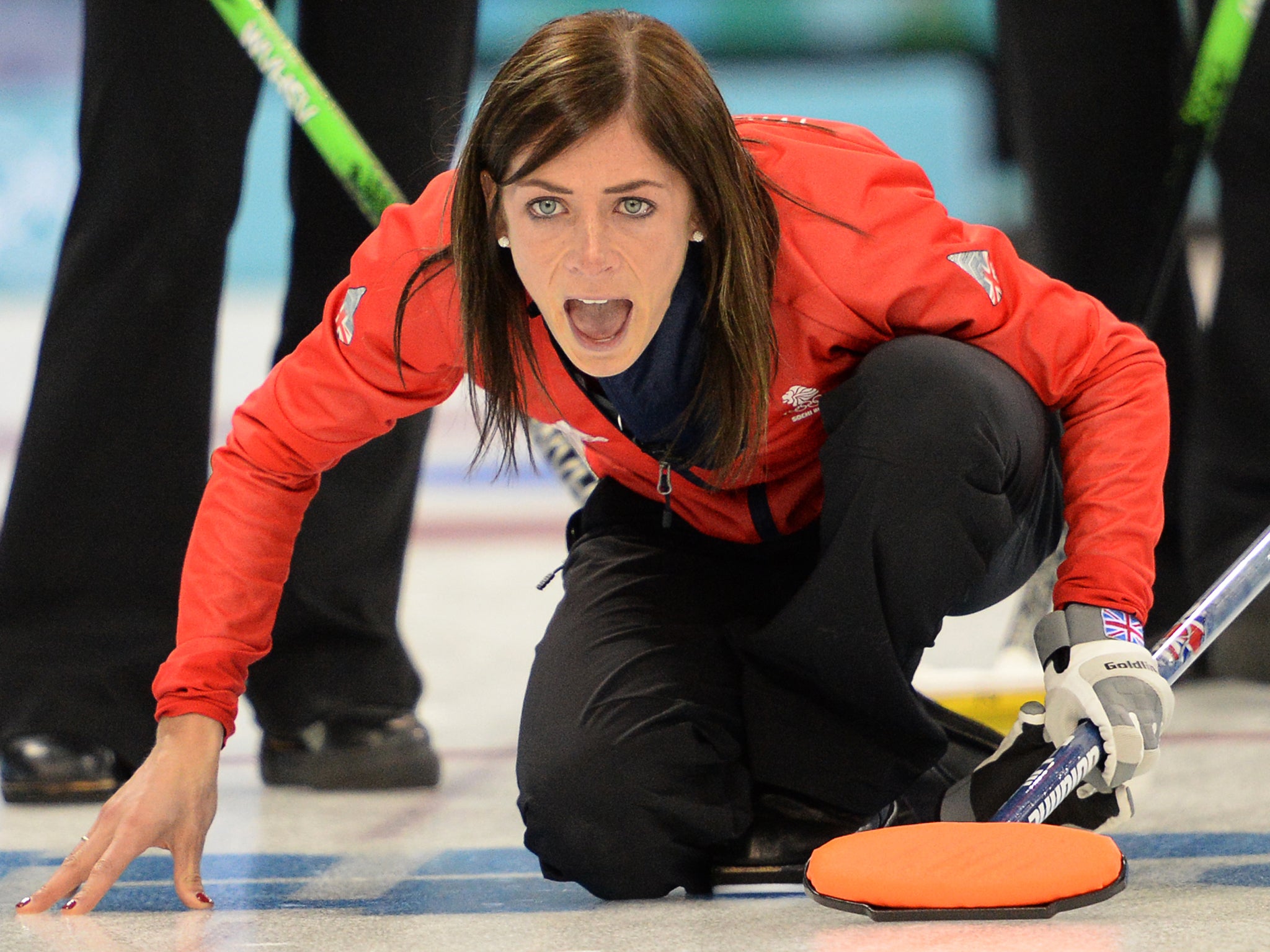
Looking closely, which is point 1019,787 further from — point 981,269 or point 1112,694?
point 981,269

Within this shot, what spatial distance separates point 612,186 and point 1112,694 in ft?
1.74

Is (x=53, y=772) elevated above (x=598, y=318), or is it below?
below

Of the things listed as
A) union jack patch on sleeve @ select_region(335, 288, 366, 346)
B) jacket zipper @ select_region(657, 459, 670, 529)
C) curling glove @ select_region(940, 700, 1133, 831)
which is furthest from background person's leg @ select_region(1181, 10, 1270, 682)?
union jack patch on sleeve @ select_region(335, 288, 366, 346)

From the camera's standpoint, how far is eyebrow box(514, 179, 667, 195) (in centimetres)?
124

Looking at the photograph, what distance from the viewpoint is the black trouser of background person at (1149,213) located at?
2205 millimetres

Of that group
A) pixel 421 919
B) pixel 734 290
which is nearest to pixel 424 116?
pixel 734 290

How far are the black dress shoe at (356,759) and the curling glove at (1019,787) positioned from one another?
66cm

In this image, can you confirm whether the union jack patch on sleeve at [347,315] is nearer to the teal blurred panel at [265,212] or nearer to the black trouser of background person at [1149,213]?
the black trouser of background person at [1149,213]

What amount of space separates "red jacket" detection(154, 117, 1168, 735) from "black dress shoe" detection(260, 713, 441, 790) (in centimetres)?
48

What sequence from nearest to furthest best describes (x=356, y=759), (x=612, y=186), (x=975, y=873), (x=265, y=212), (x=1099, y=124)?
1. (x=975, y=873)
2. (x=612, y=186)
3. (x=356, y=759)
4. (x=1099, y=124)
5. (x=265, y=212)

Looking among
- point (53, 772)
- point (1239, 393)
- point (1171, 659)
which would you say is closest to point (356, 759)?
point (53, 772)

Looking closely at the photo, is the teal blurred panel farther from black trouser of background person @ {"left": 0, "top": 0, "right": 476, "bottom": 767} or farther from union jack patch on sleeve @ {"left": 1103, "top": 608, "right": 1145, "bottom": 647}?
union jack patch on sleeve @ {"left": 1103, "top": 608, "right": 1145, "bottom": 647}

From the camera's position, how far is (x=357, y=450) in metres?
1.93

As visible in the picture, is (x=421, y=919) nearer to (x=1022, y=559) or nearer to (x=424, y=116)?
(x=1022, y=559)
